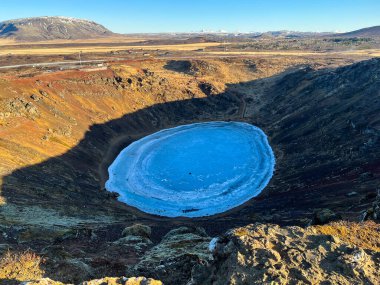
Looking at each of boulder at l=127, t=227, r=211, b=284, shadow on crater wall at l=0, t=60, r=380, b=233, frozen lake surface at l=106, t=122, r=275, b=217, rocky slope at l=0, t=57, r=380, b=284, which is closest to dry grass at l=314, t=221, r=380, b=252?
rocky slope at l=0, t=57, r=380, b=284

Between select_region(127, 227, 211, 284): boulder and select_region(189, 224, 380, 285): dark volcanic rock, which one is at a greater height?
select_region(189, 224, 380, 285): dark volcanic rock

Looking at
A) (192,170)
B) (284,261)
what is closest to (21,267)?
(284,261)

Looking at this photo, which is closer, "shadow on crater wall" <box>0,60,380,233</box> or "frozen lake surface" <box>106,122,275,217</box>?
"shadow on crater wall" <box>0,60,380,233</box>

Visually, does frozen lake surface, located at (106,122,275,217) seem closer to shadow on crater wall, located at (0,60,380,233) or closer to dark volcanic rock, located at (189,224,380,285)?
shadow on crater wall, located at (0,60,380,233)

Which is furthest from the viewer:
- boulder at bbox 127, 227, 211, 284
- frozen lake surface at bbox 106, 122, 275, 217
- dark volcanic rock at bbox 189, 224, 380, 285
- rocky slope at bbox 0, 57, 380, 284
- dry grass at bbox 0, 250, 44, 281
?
frozen lake surface at bbox 106, 122, 275, 217

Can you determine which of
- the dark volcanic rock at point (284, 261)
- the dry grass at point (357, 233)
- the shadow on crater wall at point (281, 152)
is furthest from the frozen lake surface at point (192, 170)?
the dark volcanic rock at point (284, 261)

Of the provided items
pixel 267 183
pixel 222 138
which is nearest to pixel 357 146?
pixel 267 183

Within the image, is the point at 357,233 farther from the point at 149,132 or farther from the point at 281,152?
the point at 149,132
